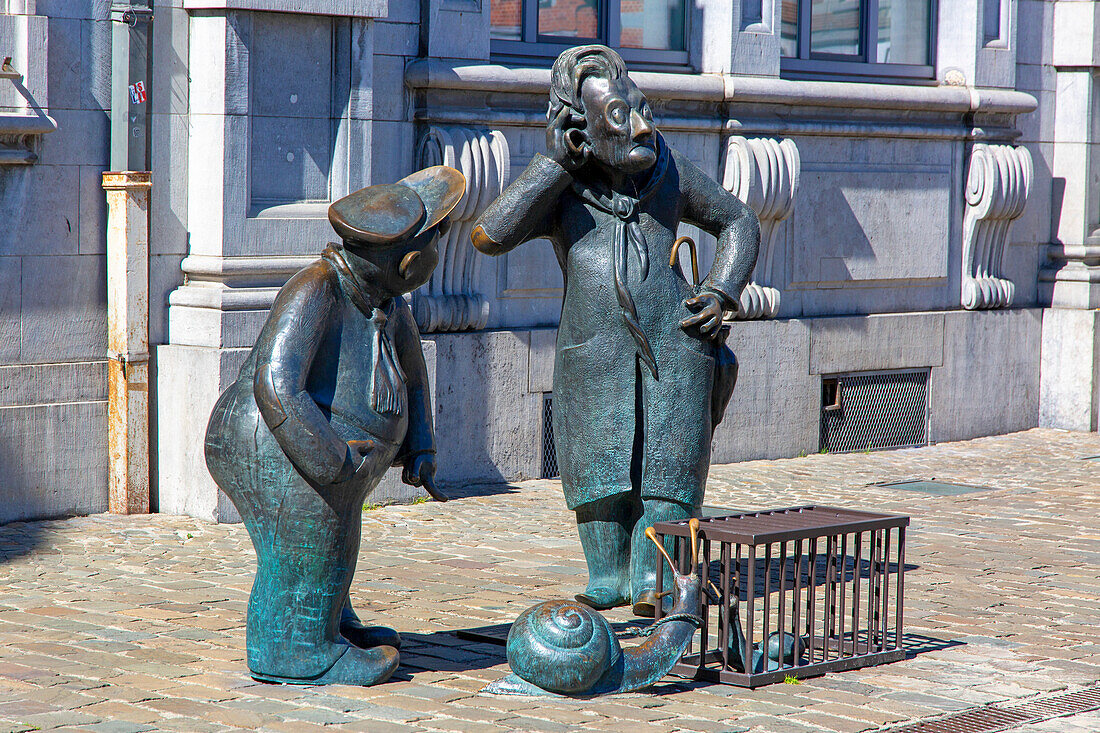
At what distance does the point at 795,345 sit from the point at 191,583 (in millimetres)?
5284

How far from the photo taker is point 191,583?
6484 mm

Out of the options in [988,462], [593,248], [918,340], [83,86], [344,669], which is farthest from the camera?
[918,340]

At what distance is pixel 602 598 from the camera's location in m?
5.77

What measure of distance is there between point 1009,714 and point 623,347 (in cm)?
184

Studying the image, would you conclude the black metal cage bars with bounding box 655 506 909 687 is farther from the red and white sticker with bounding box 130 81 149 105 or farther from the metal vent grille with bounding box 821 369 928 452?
the metal vent grille with bounding box 821 369 928 452

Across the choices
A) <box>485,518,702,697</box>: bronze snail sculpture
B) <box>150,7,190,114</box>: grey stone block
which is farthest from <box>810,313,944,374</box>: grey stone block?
<box>485,518,702,697</box>: bronze snail sculpture

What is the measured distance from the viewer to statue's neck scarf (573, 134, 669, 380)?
18.5 feet

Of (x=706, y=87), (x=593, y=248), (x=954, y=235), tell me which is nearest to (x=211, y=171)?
(x=593, y=248)

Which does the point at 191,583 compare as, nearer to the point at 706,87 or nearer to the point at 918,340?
the point at 706,87

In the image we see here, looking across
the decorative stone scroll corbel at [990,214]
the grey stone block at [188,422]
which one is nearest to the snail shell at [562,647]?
the grey stone block at [188,422]

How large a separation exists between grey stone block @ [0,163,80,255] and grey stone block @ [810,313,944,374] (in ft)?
16.8

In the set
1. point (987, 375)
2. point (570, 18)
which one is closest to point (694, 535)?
point (570, 18)

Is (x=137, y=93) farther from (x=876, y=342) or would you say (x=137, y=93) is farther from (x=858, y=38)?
(x=858, y=38)

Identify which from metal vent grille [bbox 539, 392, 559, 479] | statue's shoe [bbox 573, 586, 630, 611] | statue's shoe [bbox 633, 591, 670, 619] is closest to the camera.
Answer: statue's shoe [bbox 633, 591, 670, 619]
